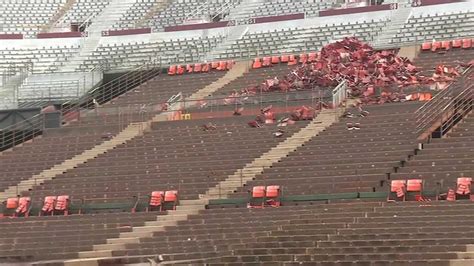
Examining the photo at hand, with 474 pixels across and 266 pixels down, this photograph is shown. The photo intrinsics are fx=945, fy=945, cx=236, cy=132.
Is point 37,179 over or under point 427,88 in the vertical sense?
under

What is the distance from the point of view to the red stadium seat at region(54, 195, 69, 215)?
92.1ft

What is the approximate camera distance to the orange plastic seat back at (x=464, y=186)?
22.7 meters

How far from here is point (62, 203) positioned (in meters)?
28.2

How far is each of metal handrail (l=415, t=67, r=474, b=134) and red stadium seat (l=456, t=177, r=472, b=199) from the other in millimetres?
5143

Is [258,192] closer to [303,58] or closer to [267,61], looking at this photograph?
[303,58]

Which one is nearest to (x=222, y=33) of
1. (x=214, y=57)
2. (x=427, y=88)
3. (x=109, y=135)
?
(x=214, y=57)

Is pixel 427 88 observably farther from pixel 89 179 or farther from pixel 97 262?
pixel 97 262

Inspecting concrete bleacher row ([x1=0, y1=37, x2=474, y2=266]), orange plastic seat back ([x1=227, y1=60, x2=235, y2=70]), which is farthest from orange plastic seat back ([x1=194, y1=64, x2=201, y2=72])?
concrete bleacher row ([x1=0, y1=37, x2=474, y2=266])

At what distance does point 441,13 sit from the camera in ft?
145

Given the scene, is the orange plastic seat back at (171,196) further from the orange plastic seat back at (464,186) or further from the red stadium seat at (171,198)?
the orange plastic seat back at (464,186)

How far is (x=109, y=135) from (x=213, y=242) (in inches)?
550

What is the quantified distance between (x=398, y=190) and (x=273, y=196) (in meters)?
3.63

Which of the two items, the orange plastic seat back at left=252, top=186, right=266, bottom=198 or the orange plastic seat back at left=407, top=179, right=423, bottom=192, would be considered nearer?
the orange plastic seat back at left=407, top=179, right=423, bottom=192

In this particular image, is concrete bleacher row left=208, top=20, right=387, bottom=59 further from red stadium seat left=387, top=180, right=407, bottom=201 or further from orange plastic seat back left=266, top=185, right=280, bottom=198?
red stadium seat left=387, top=180, right=407, bottom=201
